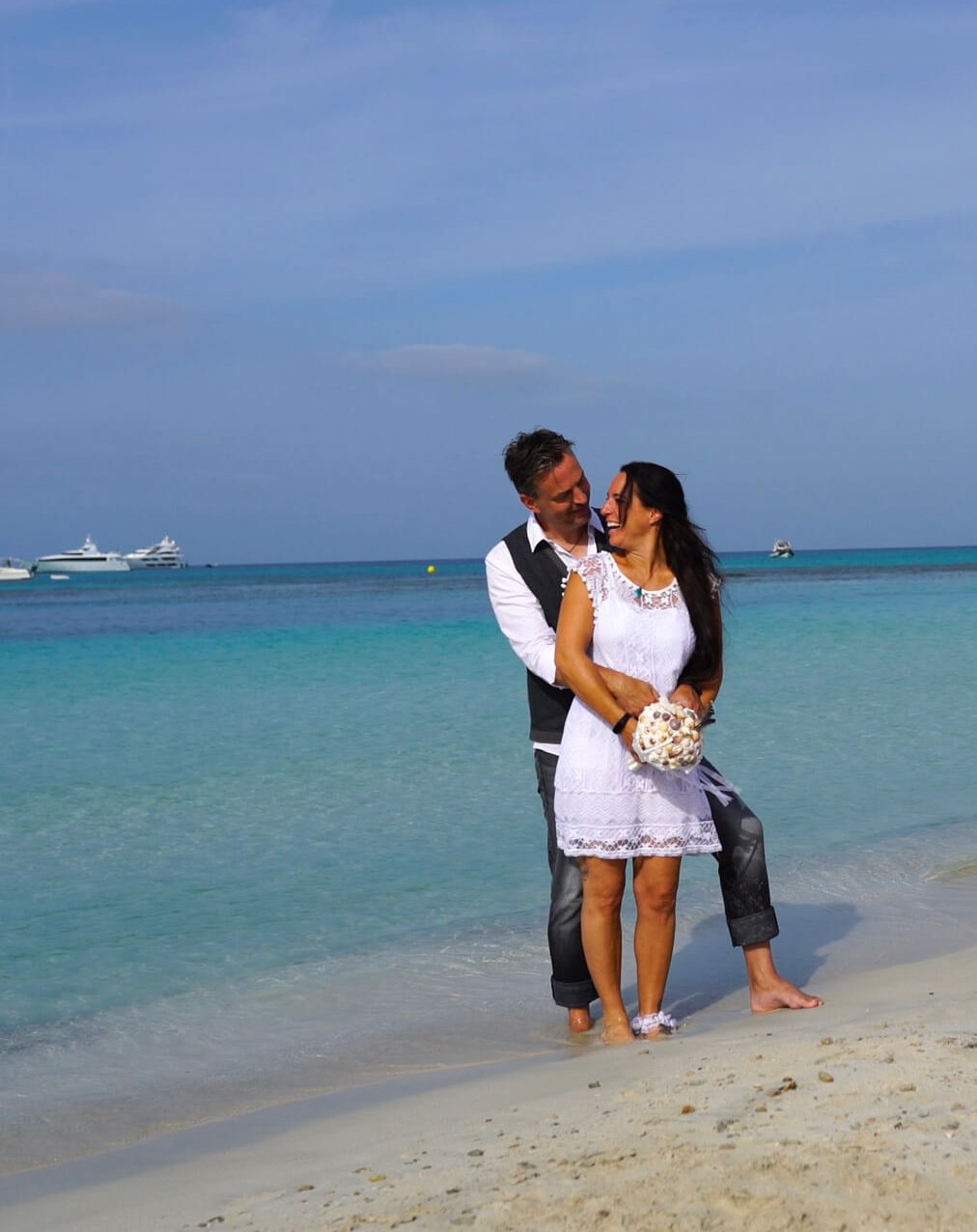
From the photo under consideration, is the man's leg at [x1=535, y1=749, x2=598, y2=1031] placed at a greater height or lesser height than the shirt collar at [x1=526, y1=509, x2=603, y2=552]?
lesser

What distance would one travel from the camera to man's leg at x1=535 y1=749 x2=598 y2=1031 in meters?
4.43

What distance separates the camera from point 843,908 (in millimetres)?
6258

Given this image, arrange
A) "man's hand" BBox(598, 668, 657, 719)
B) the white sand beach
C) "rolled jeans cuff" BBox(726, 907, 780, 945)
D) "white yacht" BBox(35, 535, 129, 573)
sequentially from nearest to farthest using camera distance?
1. the white sand beach
2. "man's hand" BBox(598, 668, 657, 719)
3. "rolled jeans cuff" BBox(726, 907, 780, 945)
4. "white yacht" BBox(35, 535, 129, 573)

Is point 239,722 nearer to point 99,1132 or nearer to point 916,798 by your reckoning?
point 916,798

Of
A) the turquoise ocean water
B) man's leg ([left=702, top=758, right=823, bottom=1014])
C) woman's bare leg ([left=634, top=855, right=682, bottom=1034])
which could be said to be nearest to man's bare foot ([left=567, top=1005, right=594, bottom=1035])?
the turquoise ocean water

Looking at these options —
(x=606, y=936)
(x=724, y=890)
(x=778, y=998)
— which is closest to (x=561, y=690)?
(x=606, y=936)

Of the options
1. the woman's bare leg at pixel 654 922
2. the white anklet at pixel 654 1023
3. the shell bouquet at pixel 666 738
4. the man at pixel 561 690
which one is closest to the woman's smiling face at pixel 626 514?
the man at pixel 561 690

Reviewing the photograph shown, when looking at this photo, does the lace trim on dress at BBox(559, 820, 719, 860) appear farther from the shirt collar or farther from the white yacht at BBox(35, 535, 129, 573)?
the white yacht at BBox(35, 535, 129, 573)

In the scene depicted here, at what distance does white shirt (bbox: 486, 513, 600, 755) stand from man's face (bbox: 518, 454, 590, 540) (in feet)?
0.19

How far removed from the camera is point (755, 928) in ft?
14.9

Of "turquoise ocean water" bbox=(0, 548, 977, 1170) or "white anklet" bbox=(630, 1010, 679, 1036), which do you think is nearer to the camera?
"white anklet" bbox=(630, 1010, 679, 1036)

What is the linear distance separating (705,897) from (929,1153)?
381cm

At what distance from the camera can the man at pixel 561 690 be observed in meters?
4.16

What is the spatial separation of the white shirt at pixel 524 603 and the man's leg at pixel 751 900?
64 centimetres
